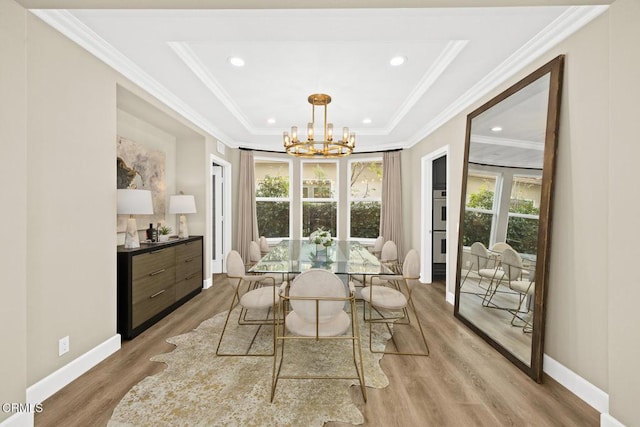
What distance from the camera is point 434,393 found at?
2018 millimetres

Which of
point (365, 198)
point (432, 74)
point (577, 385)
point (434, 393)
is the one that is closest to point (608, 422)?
point (577, 385)

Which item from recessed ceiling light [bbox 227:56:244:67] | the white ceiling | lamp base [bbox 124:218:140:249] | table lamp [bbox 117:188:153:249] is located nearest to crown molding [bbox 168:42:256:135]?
the white ceiling

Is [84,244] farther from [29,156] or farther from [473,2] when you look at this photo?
[473,2]

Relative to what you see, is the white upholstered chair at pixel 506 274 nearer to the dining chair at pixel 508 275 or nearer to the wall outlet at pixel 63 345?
the dining chair at pixel 508 275

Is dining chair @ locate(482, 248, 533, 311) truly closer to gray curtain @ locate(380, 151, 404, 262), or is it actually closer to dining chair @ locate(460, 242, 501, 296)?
dining chair @ locate(460, 242, 501, 296)

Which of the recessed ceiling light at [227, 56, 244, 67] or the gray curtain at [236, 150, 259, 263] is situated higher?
the recessed ceiling light at [227, 56, 244, 67]

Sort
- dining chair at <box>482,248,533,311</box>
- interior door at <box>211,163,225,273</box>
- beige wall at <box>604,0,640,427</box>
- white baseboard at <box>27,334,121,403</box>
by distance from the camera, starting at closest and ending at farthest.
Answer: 1. beige wall at <box>604,0,640,427</box>
2. white baseboard at <box>27,334,121,403</box>
3. dining chair at <box>482,248,533,311</box>
4. interior door at <box>211,163,225,273</box>

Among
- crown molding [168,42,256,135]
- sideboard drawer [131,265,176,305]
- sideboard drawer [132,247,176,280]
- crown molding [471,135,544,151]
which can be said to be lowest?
sideboard drawer [131,265,176,305]

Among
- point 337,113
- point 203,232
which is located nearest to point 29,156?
point 203,232

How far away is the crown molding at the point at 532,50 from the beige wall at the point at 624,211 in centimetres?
42

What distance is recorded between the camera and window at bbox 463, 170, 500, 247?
9.36ft

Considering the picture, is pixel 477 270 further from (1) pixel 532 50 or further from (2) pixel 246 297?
(2) pixel 246 297

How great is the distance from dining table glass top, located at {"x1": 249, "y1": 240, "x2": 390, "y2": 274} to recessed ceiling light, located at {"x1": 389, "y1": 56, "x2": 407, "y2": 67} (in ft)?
6.64

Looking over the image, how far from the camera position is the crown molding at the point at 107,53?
2.02 m
